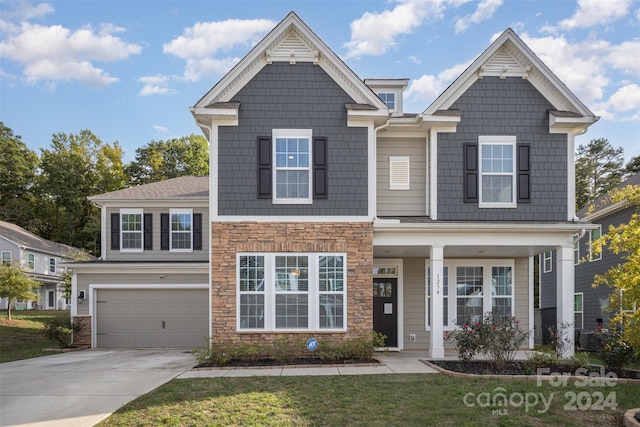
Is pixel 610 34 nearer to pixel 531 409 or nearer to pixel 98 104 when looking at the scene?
pixel 531 409

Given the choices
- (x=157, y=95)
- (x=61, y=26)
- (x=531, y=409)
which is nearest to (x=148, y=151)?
(x=157, y=95)

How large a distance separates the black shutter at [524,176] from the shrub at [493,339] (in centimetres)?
353

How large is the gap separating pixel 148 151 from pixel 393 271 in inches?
1390

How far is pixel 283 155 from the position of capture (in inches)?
468

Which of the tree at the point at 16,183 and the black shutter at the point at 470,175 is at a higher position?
the tree at the point at 16,183

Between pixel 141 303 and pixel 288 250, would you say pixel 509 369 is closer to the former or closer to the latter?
pixel 288 250

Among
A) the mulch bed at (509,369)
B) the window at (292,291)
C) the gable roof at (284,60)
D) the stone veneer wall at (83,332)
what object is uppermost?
the gable roof at (284,60)

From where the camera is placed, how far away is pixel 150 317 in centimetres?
1620

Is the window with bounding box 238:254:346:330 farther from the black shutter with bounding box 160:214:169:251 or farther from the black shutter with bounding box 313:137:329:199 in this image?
the black shutter with bounding box 160:214:169:251

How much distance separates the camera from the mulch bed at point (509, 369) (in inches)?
374

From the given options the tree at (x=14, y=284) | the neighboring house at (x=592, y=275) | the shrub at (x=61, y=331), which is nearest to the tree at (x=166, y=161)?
the tree at (x=14, y=284)

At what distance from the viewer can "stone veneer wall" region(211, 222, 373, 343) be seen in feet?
37.8

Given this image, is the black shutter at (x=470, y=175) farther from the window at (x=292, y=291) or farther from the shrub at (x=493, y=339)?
the window at (x=292, y=291)

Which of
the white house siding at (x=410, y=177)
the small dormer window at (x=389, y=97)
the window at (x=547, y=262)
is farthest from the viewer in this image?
the window at (x=547, y=262)
